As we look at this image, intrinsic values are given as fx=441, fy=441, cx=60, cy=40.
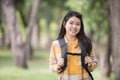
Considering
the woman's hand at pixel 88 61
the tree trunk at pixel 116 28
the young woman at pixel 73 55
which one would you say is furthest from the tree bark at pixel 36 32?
the woman's hand at pixel 88 61

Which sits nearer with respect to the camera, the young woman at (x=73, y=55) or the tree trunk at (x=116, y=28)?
the young woman at (x=73, y=55)

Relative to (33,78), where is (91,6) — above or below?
above

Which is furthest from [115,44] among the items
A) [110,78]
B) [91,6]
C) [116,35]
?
[91,6]

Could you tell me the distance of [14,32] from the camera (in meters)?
21.4

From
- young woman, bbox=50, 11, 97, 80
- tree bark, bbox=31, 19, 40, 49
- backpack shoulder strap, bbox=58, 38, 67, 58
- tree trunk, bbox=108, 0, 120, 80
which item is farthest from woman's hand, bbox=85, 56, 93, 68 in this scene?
tree bark, bbox=31, 19, 40, 49

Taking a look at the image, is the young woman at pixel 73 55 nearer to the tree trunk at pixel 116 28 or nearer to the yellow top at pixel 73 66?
the yellow top at pixel 73 66

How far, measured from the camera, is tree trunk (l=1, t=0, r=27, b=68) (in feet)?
69.2

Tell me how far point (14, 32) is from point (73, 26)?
1547cm

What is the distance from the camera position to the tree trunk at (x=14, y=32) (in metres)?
21.1

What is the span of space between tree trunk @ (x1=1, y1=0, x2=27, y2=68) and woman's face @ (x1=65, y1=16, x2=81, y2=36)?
15.0 m

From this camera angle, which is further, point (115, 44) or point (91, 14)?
point (91, 14)

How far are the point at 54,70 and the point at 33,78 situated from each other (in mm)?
10237

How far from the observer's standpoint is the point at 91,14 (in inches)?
855

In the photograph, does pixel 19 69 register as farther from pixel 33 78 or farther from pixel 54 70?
pixel 54 70
